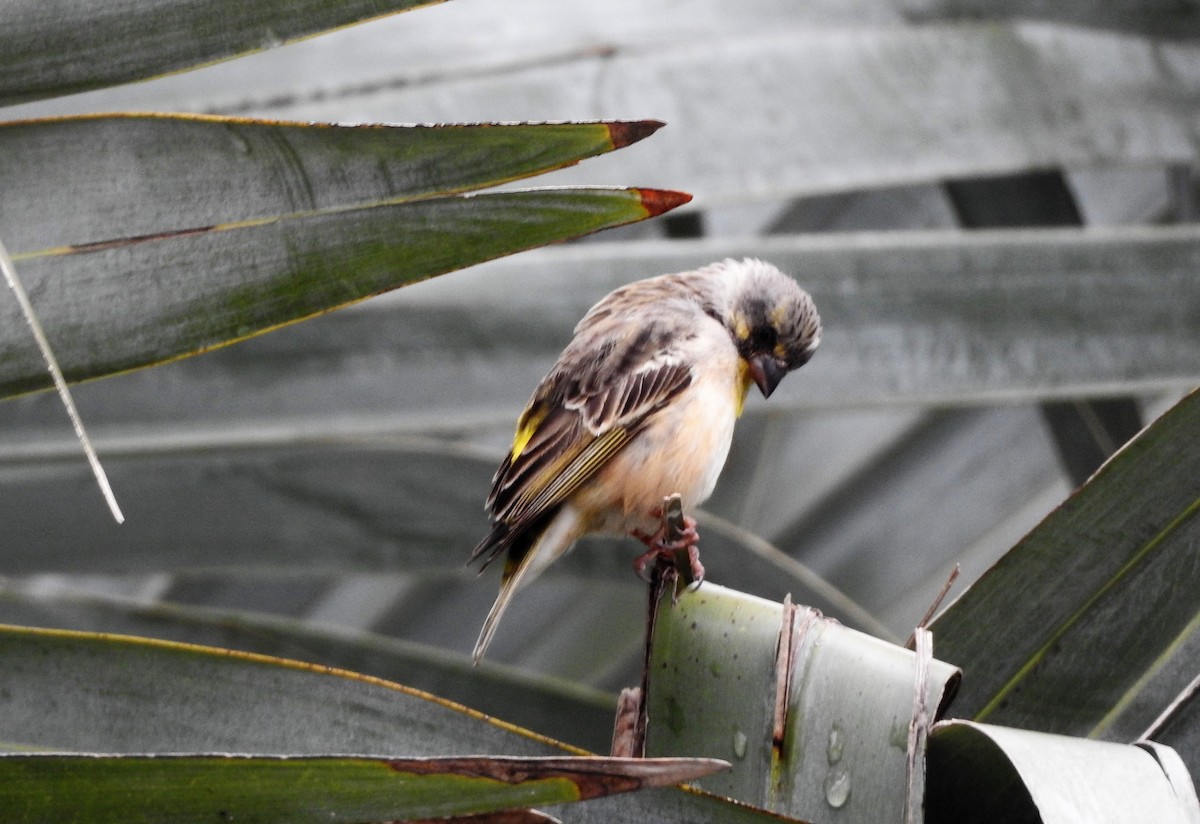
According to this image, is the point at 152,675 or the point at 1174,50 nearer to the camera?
the point at 152,675

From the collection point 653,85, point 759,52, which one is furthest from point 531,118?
point 759,52

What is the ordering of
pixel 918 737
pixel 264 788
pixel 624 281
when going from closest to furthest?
pixel 264 788
pixel 918 737
pixel 624 281

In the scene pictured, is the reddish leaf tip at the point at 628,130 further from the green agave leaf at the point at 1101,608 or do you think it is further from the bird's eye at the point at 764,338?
the bird's eye at the point at 764,338

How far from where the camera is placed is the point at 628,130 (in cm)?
131

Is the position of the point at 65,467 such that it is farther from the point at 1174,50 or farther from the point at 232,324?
the point at 1174,50

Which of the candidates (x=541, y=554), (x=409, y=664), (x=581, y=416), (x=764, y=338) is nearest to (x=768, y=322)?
(x=764, y=338)

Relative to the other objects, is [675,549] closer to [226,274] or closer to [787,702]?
[787,702]

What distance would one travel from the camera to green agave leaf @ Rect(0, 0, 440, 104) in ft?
4.46

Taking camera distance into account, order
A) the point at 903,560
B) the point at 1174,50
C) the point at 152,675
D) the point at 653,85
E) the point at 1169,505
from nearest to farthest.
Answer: the point at 152,675 < the point at 1169,505 < the point at 653,85 < the point at 1174,50 < the point at 903,560

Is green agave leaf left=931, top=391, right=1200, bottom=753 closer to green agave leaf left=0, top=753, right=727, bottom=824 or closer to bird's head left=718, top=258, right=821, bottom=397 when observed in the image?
green agave leaf left=0, top=753, right=727, bottom=824

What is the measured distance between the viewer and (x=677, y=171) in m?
2.62

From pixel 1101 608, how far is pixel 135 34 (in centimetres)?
118

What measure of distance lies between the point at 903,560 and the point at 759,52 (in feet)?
7.37

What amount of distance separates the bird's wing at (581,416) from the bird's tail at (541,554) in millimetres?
44
